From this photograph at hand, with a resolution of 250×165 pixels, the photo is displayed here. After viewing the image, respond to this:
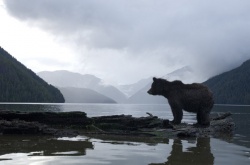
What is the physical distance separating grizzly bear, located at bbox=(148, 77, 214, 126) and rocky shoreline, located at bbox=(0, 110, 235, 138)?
1521mm

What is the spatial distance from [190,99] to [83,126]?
8.60 m

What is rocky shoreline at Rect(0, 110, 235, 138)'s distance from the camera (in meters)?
18.9

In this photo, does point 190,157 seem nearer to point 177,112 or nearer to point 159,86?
point 177,112

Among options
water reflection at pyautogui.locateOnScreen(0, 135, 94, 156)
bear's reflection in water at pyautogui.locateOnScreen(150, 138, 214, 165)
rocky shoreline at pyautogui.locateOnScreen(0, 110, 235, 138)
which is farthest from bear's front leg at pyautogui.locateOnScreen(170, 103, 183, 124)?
water reflection at pyautogui.locateOnScreen(0, 135, 94, 156)

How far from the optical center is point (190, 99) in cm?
2505

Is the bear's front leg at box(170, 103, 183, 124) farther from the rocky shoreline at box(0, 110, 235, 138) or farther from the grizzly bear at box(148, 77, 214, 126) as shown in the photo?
the rocky shoreline at box(0, 110, 235, 138)

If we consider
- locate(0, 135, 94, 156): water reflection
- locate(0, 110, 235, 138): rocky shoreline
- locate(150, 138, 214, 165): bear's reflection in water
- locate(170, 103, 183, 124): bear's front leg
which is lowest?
locate(150, 138, 214, 165): bear's reflection in water

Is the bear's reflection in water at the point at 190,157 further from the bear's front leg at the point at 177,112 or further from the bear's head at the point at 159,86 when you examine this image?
the bear's head at the point at 159,86

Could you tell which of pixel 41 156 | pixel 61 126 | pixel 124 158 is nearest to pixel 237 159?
pixel 124 158

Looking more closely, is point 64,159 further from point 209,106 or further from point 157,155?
point 209,106

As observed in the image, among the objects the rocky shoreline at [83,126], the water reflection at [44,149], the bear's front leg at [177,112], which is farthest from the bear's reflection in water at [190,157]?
the bear's front leg at [177,112]

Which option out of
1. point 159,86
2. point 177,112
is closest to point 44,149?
point 177,112

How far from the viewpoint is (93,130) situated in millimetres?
21703

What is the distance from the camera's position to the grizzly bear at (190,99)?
25114 millimetres
